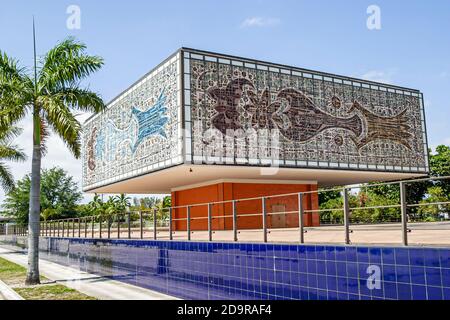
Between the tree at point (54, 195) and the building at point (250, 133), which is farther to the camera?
the tree at point (54, 195)

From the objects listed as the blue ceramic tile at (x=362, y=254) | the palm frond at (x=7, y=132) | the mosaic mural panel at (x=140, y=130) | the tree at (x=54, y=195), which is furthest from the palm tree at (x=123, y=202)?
the blue ceramic tile at (x=362, y=254)

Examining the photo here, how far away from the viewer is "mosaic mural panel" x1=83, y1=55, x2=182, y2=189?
24062 millimetres

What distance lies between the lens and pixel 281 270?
372 inches

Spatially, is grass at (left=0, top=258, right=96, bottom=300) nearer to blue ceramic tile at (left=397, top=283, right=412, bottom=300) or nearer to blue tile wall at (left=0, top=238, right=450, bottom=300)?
blue tile wall at (left=0, top=238, right=450, bottom=300)

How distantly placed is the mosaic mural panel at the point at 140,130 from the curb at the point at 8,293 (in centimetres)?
989

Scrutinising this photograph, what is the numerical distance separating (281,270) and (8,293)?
978 cm

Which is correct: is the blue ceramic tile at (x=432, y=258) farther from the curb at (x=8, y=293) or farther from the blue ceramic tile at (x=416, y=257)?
the curb at (x=8, y=293)

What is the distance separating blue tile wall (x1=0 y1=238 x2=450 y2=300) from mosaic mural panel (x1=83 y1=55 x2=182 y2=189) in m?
8.19

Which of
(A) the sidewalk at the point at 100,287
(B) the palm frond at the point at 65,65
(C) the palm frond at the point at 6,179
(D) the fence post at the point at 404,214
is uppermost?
(B) the palm frond at the point at 65,65

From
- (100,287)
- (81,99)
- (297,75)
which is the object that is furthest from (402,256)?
(297,75)

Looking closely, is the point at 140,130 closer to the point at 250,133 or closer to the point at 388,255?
the point at 250,133

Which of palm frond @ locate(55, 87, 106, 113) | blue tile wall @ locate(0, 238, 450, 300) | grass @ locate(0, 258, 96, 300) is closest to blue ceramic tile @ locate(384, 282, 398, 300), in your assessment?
blue tile wall @ locate(0, 238, 450, 300)

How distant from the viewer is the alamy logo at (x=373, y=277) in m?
7.33

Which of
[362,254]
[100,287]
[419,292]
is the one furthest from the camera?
[100,287]
